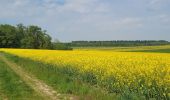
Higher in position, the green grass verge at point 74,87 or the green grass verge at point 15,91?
the green grass verge at point 74,87

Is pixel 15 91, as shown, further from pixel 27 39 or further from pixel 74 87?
pixel 27 39

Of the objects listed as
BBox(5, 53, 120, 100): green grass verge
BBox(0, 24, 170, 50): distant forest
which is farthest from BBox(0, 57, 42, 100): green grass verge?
BBox(0, 24, 170, 50): distant forest

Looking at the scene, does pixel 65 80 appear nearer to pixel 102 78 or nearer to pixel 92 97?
pixel 102 78

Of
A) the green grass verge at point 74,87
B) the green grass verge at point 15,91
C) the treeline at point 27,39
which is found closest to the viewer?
the green grass verge at point 74,87

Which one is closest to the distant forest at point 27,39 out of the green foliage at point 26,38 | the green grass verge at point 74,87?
the green foliage at point 26,38

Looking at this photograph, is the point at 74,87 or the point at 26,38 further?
the point at 26,38

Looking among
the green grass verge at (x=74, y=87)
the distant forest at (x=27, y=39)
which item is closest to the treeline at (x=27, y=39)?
the distant forest at (x=27, y=39)

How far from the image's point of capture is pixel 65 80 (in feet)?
62.7

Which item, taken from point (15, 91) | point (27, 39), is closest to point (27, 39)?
point (27, 39)

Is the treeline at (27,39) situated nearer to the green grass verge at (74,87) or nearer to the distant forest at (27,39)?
the distant forest at (27,39)

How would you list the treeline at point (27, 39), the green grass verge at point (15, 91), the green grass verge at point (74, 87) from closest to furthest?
the green grass verge at point (74, 87) → the green grass verge at point (15, 91) → the treeline at point (27, 39)

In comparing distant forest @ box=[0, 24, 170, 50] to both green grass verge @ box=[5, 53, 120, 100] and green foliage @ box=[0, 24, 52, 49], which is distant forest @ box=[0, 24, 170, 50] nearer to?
green foliage @ box=[0, 24, 52, 49]

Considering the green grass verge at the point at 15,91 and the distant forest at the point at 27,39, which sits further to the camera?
the distant forest at the point at 27,39

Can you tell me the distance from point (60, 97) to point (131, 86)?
283cm
